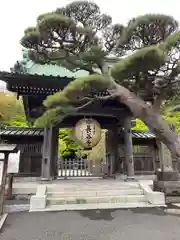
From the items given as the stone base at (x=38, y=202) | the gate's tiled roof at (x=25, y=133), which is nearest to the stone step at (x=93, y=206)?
A: the stone base at (x=38, y=202)

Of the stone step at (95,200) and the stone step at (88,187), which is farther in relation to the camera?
the stone step at (88,187)

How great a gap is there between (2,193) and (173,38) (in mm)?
6269

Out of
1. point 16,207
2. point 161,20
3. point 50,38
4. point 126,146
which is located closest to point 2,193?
point 16,207

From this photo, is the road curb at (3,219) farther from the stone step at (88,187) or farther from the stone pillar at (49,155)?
the stone pillar at (49,155)

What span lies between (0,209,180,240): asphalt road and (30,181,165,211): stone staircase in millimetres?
547

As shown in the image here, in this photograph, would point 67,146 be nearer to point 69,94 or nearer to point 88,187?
point 88,187

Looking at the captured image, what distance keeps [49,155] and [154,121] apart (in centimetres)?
505

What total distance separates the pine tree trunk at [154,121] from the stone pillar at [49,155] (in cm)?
445

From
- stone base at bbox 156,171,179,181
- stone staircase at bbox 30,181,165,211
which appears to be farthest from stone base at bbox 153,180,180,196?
stone staircase at bbox 30,181,165,211

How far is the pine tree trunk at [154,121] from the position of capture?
5.04 meters

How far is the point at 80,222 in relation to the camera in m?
4.70

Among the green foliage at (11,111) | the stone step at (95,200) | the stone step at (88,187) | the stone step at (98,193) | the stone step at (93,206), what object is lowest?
the stone step at (93,206)

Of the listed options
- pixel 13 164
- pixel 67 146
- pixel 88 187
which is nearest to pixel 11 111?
pixel 67 146

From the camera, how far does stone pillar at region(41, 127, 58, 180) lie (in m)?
8.26
